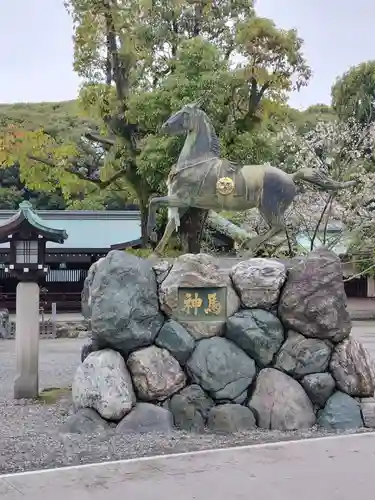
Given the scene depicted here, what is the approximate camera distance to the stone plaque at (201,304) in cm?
718

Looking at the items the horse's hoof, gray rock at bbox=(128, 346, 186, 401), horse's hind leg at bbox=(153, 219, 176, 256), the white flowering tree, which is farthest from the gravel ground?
the white flowering tree

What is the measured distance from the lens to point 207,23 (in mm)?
16984

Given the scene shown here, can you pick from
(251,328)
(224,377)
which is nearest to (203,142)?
(251,328)

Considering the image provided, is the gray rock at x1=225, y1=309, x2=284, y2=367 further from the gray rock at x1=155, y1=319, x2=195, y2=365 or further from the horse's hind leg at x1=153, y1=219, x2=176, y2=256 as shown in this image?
the horse's hind leg at x1=153, y1=219, x2=176, y2=256

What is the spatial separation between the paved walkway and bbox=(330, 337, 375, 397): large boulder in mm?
1239

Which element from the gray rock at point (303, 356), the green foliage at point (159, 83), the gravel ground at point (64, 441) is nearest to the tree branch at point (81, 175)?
the green foliage at point (159, 83)

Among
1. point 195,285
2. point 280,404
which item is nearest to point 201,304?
point 195,285

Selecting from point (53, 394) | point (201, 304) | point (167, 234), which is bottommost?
point (53, 394)

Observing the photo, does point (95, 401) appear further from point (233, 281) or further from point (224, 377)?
point (233, 281)

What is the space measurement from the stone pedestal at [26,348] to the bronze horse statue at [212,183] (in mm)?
2305

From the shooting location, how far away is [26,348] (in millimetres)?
8781

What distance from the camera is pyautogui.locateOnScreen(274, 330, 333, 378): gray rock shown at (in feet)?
23.1

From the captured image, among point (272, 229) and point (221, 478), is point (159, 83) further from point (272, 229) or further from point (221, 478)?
point (221, 478)

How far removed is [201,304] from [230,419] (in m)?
1.38
